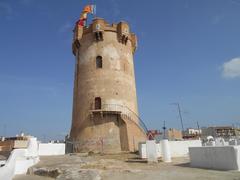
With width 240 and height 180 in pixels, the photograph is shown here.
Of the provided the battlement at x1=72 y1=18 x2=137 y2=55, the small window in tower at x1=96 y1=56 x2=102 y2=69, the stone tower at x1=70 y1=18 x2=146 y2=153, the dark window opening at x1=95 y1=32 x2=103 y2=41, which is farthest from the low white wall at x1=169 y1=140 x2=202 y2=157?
the dark window opening at x1=95 y1=32 x2=103 y2=41

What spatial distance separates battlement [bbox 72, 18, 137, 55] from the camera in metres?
24.1

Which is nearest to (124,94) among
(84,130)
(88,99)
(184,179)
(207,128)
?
(88,99)

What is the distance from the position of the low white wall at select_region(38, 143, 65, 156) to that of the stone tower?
1.56m

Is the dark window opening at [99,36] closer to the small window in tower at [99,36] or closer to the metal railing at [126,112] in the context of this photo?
the small window in tower at [99,36]

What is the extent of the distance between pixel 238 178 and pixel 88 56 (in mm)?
18992

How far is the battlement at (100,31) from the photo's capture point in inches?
949

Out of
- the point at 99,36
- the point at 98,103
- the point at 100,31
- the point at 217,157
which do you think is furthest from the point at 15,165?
the point at 100,31

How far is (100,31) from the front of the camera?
2395cm

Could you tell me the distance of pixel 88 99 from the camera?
22578 millimetres

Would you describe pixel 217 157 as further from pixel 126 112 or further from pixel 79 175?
pixel 126 112

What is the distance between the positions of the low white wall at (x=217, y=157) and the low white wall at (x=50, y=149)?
14.6 metres

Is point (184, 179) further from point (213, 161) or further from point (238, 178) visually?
point (213, 161)

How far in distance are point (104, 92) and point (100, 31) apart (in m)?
6.48

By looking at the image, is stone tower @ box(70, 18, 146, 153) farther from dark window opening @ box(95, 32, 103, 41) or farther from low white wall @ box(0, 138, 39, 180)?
low white wall @ box(0, 138, 39, 180)
